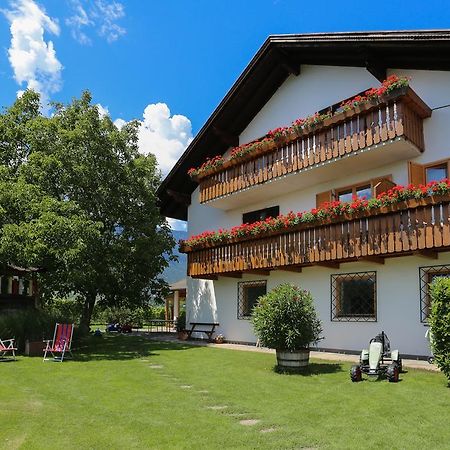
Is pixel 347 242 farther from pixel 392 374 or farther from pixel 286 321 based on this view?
pixel 392 374

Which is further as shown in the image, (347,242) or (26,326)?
(26,326)

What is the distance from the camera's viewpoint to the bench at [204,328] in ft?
64.7

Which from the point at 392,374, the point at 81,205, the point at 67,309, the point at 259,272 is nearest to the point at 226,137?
the point at 259,272

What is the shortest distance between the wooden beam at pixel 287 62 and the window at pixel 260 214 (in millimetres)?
4975

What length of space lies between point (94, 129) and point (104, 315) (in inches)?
973

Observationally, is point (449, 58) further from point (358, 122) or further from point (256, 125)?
point (256, 125)

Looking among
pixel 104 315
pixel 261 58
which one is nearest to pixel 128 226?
pixel 261 58

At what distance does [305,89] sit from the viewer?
17500mm

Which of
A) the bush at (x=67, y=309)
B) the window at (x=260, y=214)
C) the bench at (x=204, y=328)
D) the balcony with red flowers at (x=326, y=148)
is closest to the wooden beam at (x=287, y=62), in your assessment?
the balcony with red flowers at (x=326, y=148)

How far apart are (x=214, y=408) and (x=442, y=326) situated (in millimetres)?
4208

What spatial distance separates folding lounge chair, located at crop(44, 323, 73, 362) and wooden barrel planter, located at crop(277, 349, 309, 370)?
602cm

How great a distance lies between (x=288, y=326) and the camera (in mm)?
10625

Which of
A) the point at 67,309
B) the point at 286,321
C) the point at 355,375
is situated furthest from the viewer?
the point at 67,309

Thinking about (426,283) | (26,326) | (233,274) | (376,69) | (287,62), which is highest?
(287,62)
